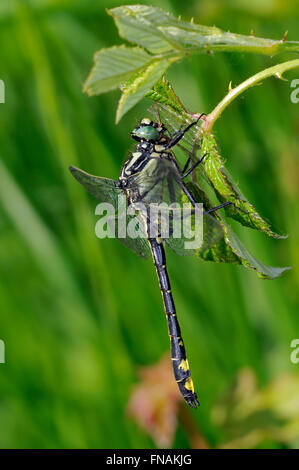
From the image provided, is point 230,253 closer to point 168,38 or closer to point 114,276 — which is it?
point 168,38

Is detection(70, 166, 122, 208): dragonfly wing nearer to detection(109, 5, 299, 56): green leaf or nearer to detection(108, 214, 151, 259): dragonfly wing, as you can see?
detection(108, 214, 151, 259): dragonfly wing

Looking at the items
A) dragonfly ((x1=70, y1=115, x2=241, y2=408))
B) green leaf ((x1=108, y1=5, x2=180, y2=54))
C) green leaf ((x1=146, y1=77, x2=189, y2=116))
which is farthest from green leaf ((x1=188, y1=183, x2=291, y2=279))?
green leaf ((x1=108, y1=5, x2=180, y2=54))

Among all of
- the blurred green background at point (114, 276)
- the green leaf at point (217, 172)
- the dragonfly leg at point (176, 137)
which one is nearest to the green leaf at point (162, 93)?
the green leaf at point (217, 172)

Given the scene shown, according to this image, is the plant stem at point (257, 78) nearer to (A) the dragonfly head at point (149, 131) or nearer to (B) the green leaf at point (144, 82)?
(B) the green leaf at point (144, 82)

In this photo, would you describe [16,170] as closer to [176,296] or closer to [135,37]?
[176,296]

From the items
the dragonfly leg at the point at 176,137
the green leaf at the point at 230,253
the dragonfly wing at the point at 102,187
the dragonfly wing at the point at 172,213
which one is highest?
the dragonfly leg at the point at 176,137

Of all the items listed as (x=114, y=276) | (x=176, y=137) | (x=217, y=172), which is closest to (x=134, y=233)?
(x=176, y=137)

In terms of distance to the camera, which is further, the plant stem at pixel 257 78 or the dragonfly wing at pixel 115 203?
the dragonfly wing at pixel 115 203
